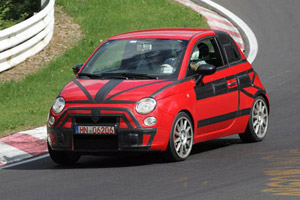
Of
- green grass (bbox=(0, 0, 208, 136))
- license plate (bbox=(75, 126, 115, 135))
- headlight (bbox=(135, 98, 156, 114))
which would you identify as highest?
headlight (bbox=(135, 98, 156, 114))

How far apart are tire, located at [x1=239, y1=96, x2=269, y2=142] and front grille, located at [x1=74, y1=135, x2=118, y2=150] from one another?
2.68 m

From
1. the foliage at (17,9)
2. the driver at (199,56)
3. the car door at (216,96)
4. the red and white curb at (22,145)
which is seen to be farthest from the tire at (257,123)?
the foliage at (17,9)

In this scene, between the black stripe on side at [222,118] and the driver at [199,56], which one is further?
the driver at [199,56]

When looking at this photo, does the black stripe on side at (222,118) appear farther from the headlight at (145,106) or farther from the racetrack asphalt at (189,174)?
the headlight at (145,106)

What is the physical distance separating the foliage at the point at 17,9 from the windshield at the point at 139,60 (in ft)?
35.1

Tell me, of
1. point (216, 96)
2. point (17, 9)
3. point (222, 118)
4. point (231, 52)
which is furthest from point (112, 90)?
point (17, 9)

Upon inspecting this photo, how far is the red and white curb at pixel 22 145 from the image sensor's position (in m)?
11.7

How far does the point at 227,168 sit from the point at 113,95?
64.6 inches

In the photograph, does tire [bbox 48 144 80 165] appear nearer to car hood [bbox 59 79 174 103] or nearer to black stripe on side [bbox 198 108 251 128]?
car hood [bbox 59 79 174 103]

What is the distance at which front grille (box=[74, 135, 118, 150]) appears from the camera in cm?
1025

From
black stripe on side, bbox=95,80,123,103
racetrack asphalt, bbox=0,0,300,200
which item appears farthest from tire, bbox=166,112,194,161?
black stripe on side, bbox=95,80,123,103

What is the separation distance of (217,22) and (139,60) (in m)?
12.8

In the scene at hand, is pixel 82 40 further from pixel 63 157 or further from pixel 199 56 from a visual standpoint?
pixel 63 157

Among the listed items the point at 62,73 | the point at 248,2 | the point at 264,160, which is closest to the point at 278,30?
the point at 248,2
